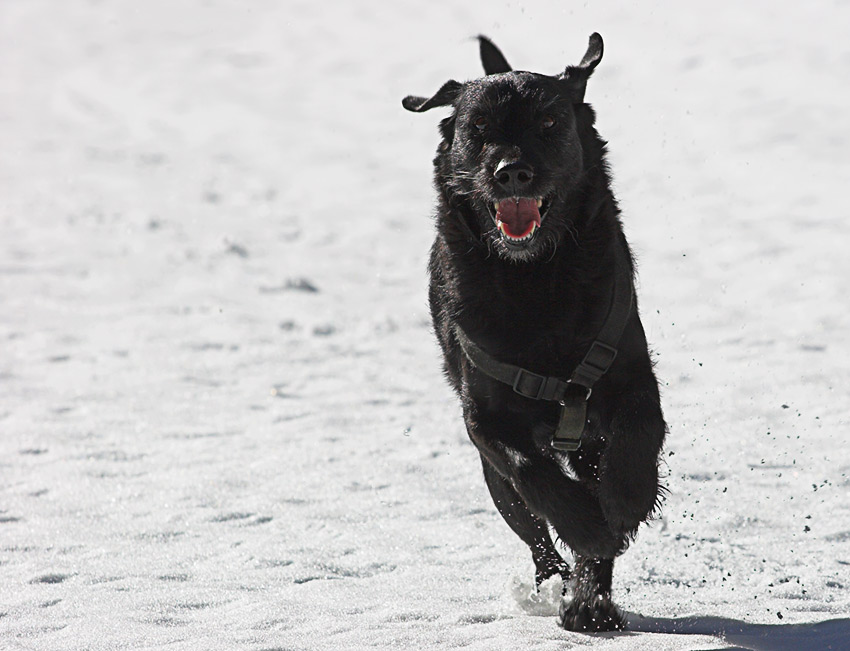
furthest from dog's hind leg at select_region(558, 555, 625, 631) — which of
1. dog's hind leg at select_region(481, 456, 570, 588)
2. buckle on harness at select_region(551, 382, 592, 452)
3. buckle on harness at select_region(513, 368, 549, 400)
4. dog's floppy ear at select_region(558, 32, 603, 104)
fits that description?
dog's floppy ear at select_region(558, 32, 603, 104)

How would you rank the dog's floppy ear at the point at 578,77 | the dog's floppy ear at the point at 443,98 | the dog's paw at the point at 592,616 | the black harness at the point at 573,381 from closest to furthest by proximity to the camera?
the black harness at the point at 573,381, the dog's paw at the point at 592,616, the dog's floppy ear at the point at 578,77, the dog's floppy ear at the point at 443,98

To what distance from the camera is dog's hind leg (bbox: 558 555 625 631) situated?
3.59m

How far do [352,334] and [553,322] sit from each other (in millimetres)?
4520

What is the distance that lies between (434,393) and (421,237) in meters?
3.65

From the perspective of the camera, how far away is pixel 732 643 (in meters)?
3.29

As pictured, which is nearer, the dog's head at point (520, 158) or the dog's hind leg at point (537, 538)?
the dog's head at point (520, 158)

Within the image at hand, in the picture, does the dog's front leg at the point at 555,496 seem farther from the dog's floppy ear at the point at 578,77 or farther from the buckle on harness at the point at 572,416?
the dog's floppy ear at the point at 578,77

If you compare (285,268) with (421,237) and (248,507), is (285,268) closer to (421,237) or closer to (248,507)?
(421,237)

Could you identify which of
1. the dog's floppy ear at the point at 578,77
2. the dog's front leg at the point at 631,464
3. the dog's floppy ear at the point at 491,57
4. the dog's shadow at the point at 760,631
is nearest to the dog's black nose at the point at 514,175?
the dog's floppy ear at the point at 578,77

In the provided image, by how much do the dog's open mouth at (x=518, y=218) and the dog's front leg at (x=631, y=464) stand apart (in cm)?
62

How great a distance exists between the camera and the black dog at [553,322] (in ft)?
11.3

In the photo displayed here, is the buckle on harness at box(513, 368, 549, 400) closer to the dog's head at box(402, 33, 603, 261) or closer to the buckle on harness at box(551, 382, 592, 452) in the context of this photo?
the buckle on harness at box(551, 382, 592, 452)

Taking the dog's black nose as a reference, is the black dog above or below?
below

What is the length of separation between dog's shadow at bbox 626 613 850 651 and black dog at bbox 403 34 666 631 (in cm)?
17
